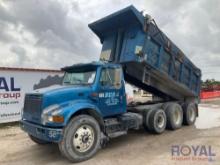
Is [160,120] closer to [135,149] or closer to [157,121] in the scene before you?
[157,121]

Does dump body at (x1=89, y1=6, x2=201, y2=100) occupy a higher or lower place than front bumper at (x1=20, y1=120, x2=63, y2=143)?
higher

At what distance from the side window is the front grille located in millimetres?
1668

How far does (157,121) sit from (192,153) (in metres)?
2.23

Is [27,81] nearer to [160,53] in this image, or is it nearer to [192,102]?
[160,53]

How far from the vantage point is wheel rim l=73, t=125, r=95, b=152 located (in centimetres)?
551

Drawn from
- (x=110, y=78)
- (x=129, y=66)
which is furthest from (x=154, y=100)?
(x=110, y=78)

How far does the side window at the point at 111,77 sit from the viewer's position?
20.8ft

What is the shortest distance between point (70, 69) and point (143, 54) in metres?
2.24

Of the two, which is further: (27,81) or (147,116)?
(27,81)

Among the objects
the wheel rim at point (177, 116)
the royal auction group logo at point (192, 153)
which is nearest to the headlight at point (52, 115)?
the royal auction group logo at point (192, 153)

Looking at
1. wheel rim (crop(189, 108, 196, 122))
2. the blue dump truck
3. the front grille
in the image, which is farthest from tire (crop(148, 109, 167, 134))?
the front grille

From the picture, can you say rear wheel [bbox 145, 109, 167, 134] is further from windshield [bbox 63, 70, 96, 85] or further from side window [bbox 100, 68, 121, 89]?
windshield [bbox 63, 70, 96, 85]

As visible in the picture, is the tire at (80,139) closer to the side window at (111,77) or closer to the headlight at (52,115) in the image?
the headlight at (52,115)

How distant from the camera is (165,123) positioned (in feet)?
27.2
